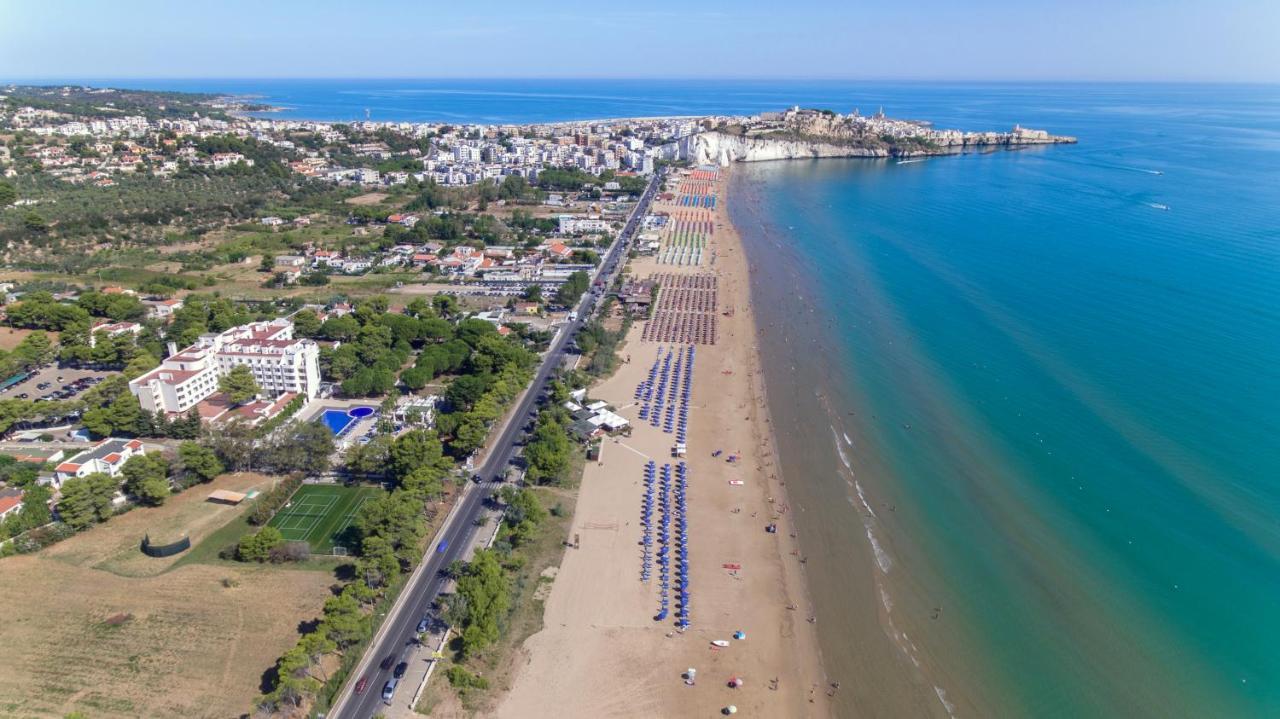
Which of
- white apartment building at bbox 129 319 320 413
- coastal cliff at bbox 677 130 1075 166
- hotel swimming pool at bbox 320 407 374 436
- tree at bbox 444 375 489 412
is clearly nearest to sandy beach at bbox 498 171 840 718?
tree at bbox 444 375 489 412

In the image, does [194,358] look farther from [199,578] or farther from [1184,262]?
[1184,262]

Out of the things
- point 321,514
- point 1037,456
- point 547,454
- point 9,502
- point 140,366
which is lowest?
point 321,514

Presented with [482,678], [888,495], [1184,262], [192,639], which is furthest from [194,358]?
[1184,262]

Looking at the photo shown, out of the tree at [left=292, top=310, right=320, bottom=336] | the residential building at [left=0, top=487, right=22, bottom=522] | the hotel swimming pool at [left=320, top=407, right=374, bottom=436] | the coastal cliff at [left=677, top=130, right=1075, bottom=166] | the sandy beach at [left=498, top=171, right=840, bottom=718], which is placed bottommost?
the sandy beach at [left=498, top=171, right=840, bottom=718]

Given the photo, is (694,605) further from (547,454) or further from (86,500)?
(86,500)

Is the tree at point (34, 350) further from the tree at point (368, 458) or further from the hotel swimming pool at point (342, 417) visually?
the tree at point (368, 458)

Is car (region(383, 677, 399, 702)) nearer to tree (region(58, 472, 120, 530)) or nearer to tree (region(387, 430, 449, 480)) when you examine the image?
tree (region(387, 430, 449, 480))

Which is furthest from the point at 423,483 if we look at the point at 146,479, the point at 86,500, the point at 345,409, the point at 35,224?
the point at 35,224

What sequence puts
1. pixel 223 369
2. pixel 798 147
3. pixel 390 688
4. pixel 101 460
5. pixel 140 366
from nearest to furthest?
pixel 390 688
pixel 101 460
pixel 223 369
pixel 140 366
pixel 798 147
